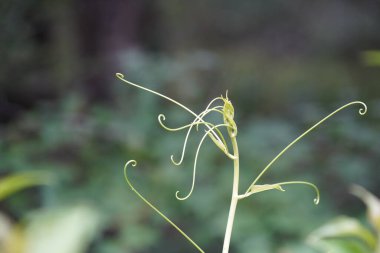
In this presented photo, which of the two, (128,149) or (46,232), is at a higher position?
(46,232)

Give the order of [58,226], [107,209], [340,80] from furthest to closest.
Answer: [340,80] → [107,209] → [58,226]

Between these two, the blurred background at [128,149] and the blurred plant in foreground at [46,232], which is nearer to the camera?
the blurred plant in foreground at [46,232]

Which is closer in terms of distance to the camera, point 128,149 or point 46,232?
point 46,232

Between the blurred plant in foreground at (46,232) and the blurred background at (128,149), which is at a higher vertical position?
the blurred plant in foreground at (46,232)

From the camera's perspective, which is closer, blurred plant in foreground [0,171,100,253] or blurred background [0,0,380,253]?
blurred plant in foreground [0,171,100,253]

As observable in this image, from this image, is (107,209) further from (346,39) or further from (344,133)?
(346,39)

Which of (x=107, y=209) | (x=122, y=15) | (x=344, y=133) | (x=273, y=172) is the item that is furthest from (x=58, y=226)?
(x=122, y=15)

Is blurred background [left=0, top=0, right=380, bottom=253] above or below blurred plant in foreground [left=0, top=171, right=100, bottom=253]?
below

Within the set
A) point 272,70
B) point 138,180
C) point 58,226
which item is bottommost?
point 272,70
